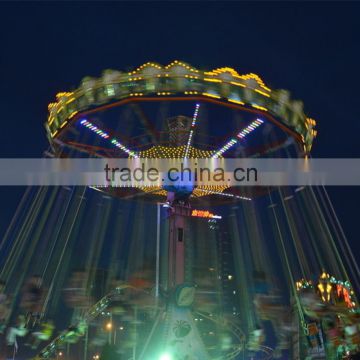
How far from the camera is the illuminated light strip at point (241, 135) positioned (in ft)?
47.7

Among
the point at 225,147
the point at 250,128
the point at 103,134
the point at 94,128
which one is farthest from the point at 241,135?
the point at 94,128

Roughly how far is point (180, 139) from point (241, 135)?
1951 millimetres

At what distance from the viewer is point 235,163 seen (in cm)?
1655

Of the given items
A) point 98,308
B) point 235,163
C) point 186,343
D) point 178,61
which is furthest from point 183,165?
point 98,308

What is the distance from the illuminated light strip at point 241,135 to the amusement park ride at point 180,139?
31 millimetres

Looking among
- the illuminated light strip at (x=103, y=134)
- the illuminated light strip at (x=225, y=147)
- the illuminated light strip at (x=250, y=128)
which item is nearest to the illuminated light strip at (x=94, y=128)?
the illuminated light strip at (x=103, y=134)

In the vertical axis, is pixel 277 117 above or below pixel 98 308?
above

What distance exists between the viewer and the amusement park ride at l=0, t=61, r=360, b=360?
→ 1261cm

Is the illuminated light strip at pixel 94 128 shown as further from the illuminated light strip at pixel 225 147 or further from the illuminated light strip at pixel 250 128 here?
the illuminated light strip at pixel 250 128

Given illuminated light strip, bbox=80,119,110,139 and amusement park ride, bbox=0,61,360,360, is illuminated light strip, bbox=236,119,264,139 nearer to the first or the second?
amusement park ride, bbox=0,61,360,360

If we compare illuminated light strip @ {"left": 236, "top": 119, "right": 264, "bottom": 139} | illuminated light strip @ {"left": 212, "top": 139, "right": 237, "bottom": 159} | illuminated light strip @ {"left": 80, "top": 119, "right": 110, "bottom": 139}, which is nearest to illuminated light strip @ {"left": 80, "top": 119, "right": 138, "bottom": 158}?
illuminated light strip @ {"left": 80, "top": 119, "right": 110, "bottom": 139}

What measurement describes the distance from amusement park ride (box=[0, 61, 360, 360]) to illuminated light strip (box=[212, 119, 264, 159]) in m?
0.03

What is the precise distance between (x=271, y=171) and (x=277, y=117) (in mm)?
3144

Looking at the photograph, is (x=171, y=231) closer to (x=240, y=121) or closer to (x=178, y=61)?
(x=240, y=121)
